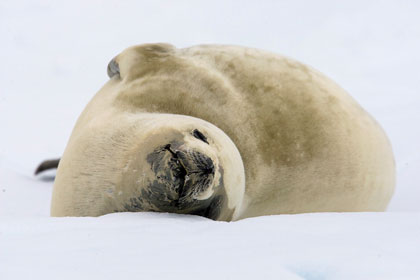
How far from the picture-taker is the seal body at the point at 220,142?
134 centimetres

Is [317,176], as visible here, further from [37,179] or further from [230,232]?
[37,179]

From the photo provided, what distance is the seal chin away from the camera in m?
1.25

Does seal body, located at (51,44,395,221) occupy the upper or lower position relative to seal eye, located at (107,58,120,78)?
lower

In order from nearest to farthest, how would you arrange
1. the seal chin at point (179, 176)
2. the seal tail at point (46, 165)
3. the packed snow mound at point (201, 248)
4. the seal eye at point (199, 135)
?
the packed snow mound at point (201, 248), the seal chin at point (179, 176), the seal eye at point (199, 135), the seal tail at point (46, 165)

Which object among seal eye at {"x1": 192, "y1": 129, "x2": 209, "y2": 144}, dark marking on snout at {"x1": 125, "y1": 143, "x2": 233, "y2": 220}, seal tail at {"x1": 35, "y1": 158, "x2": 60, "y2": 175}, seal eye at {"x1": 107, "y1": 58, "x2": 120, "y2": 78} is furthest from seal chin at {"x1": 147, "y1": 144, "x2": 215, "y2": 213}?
seal tail at {"x1": 35, "y1": 158, "x2": 60, "y2": 175}

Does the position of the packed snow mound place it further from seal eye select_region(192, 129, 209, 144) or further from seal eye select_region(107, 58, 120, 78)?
seal eye select_region(107, 58, 120, 78)

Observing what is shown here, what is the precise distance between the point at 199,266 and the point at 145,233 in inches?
9.8

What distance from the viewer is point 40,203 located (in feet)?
8.20

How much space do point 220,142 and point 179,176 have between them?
303 mm

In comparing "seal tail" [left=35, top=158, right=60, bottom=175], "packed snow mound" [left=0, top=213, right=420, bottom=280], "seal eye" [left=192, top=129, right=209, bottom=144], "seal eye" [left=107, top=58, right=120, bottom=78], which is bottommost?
"seal tail" [left=35, top=158, right=60, bottom=175]

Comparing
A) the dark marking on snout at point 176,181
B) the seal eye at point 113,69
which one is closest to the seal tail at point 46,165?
the seal eye at point 113,69

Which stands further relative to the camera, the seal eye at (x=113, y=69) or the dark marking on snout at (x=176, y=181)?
the seal eye at (x=113, y=69)

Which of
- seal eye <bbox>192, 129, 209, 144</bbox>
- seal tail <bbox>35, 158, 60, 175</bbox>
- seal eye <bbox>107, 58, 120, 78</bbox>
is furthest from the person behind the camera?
seal tail <bbox>35, 158, 60, 175</bbox>

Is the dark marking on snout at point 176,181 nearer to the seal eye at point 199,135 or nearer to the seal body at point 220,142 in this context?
the seal body at point 220,142
